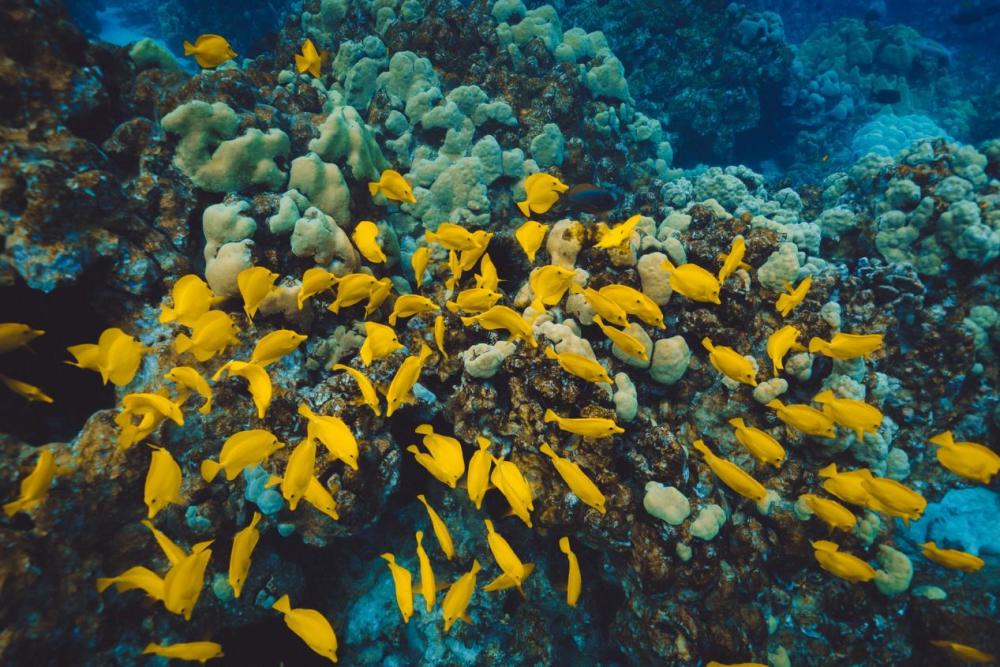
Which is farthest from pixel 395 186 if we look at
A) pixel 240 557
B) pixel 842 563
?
pixel 842 563

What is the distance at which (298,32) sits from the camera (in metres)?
8.74

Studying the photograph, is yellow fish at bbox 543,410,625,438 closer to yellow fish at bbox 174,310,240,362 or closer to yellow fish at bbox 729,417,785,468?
yellow fish at bbox 729,417,785,468

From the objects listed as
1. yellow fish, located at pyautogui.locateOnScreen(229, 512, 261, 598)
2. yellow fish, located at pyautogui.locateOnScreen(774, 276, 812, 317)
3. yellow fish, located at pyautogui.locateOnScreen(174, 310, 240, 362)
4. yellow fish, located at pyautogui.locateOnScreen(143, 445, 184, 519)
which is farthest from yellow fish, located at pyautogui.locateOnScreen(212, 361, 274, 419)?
yellow fish, located at pyautogui.locateOnScreen(774, 276, 812, 317)

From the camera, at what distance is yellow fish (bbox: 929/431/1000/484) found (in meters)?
3.29

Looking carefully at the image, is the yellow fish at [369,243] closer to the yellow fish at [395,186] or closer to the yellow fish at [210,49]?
the yellow fish at [395,186]

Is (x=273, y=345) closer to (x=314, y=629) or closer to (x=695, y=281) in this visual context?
(x=314, y=629)

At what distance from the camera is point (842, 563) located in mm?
3428

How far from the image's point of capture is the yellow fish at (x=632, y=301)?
325 centimetres

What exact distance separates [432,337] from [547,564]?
94.8 inches

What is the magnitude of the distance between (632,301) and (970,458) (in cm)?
276

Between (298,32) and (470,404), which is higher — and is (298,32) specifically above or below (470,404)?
above

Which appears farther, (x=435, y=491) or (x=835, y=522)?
(x=435, y=491)

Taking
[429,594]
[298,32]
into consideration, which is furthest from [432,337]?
[298,32]

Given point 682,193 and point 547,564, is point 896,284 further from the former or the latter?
Answer: point 547,564
